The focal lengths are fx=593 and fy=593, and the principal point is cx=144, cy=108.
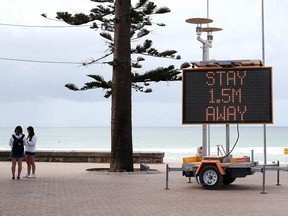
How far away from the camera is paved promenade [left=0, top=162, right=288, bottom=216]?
32.7 ft

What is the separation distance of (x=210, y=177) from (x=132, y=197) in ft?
8.86

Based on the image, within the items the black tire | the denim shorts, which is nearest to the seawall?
the denim shorts

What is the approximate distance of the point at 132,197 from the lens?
1204 cm

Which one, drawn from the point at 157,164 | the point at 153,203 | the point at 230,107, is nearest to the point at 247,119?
the point at 230,107

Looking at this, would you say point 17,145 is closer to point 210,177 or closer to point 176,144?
point 210,177

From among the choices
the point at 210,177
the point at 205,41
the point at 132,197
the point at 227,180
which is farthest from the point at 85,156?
the point at 132,197

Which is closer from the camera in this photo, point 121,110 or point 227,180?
point 227,180

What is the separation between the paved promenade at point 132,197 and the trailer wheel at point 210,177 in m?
0.19

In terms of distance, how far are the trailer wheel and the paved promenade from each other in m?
0.19

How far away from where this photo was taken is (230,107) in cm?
1399

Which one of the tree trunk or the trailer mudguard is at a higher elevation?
the tree trunk

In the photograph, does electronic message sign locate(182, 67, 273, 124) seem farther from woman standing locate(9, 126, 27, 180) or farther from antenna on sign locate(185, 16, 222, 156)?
antenna on sign locate(185, 16, 222, 156)

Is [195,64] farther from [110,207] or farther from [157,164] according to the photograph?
[157,164]

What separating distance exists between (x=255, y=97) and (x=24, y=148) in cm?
717
